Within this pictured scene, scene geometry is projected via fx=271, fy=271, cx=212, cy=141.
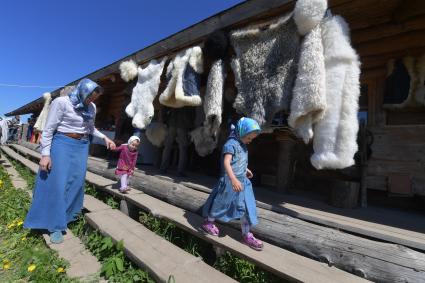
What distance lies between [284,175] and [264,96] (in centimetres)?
126

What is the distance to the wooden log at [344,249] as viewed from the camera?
5.82 feet

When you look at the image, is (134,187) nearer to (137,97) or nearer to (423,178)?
(137,97)

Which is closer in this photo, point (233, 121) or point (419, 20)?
point (419, 20)


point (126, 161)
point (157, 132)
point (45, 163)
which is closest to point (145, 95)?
point (157, 132)

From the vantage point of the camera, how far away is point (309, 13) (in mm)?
2525

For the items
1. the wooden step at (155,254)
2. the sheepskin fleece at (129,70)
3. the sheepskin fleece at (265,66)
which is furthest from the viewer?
the sheepskin fleece at (129,70)

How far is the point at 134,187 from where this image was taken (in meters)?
4.36

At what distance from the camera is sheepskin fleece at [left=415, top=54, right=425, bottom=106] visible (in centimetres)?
341

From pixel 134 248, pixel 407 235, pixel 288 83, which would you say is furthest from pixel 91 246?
pixel 407 235

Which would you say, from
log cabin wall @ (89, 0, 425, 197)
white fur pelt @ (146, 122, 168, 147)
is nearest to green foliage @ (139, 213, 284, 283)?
white fur pelt @ (146, 122, 168, 147)

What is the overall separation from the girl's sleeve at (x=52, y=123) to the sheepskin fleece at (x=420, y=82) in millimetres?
4256

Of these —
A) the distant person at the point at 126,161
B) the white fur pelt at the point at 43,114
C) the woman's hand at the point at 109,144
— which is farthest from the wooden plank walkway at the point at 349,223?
the white fur pelt at the point at 43,114

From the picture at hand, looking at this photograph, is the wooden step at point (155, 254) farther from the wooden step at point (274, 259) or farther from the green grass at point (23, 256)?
the green grass at point (23, 256)

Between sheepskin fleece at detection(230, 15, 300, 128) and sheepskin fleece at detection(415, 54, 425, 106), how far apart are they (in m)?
1.91
